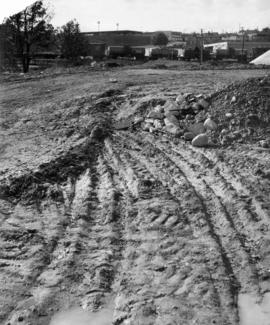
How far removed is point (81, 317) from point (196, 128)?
5.57 metres

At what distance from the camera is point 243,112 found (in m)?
8.58

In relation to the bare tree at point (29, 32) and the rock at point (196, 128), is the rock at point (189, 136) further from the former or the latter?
the bare tree at point (29, 32)

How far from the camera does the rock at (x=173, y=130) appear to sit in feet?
27.9

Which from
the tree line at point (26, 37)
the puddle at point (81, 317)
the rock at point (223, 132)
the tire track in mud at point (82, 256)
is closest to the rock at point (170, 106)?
the rock at point (223, 132)

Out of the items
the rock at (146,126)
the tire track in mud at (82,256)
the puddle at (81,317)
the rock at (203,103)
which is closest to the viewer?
the puddle at (81,317)

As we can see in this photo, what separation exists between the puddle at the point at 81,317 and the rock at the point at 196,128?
527cm

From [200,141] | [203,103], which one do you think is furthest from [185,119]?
[200,141]

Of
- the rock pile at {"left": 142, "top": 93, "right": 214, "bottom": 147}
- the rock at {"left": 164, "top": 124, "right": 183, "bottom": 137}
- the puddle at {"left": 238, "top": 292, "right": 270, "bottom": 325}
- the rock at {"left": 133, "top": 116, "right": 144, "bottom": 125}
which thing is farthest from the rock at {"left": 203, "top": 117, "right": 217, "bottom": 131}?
the puddle at {"left": 238, "top": 292, "right": 270, "bottom": 325}

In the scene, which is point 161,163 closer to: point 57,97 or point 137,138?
point 137,138

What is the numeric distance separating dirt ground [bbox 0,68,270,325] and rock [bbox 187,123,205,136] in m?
0.48

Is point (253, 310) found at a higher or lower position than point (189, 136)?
lower

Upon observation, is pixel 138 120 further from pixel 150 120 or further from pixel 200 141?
pixel 200 141

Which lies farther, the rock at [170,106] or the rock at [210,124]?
the rock at [170,106]

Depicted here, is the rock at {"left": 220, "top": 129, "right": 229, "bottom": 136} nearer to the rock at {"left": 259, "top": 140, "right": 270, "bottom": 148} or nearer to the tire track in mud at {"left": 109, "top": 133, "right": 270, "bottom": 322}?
the rock at {"left": 259, "top": 140, "right": 270, "bottom": 148}
